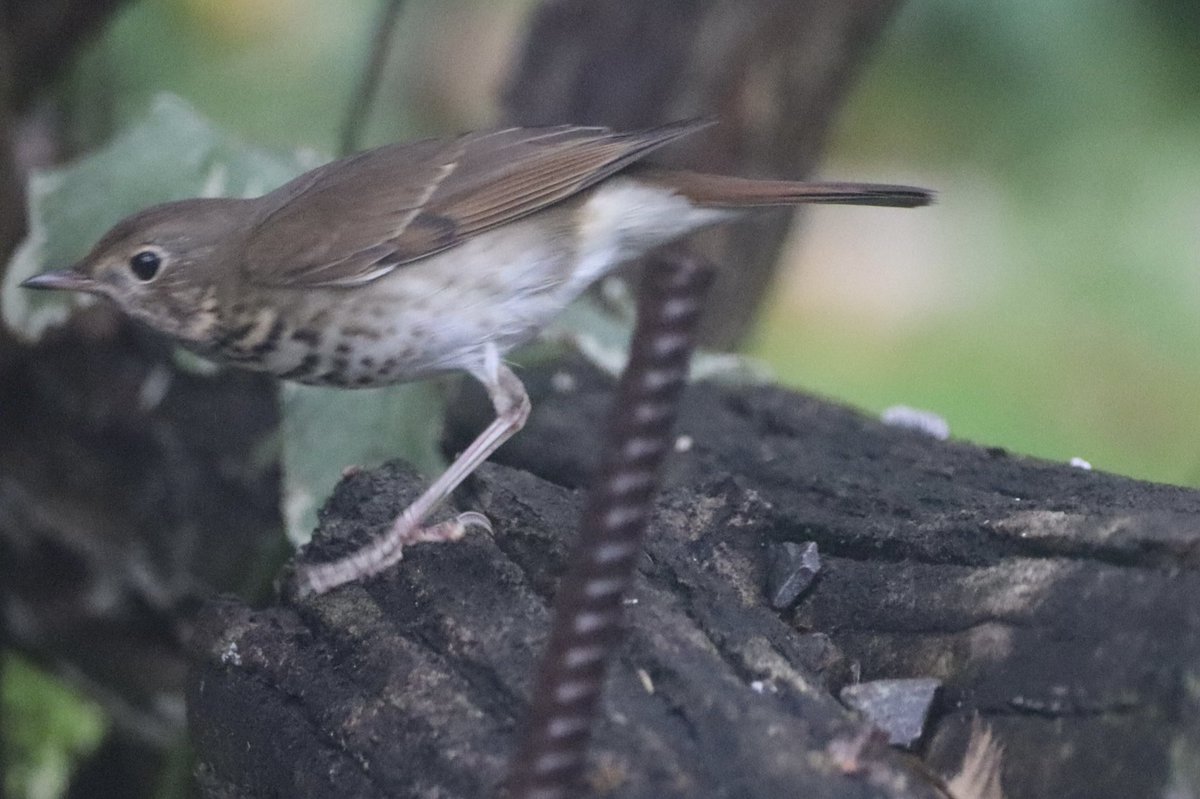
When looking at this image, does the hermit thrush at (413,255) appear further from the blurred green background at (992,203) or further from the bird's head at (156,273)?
the blurred green background at (992,203)

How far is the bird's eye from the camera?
8.27ft

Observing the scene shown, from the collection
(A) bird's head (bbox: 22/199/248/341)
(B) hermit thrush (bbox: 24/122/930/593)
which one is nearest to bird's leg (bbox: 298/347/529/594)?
(B) hermit thrush (bbox: 24/122/930/593)

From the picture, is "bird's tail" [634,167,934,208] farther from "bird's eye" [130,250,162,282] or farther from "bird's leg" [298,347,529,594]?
"bird's eye" [130,250,162,282]

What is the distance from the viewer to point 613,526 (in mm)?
1262

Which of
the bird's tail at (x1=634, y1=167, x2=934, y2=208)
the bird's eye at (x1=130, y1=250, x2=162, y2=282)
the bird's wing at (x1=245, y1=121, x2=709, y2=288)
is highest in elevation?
the bird's tail at (x1=634, y1=167, x2=934, y2=208)

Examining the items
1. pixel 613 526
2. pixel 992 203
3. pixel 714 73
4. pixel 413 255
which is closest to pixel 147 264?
pixel 413 255

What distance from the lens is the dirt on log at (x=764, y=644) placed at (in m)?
1.49

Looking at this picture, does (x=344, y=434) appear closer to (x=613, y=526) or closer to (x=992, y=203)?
(x=613, y=526)

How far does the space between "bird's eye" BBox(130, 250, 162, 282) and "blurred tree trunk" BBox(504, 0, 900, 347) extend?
6.01 ft

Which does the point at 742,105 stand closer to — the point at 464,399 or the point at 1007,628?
the point at 464,399

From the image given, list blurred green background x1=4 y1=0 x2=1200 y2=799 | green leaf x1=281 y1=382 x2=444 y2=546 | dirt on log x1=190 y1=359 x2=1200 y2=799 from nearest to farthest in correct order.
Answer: dirt on log x1=190 y1=359 x2=1200 y2=799, green leaf x1=281 y1=382 x2=444 y2=546, blurred green background x1=4 y1=0 x2=1200 y2=799

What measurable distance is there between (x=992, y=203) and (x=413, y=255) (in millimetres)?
5116

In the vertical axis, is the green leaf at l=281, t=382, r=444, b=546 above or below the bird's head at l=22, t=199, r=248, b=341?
below

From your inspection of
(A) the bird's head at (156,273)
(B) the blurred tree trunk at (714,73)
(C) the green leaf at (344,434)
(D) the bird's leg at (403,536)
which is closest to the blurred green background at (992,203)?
(B) the blurred tree trunk at (714,73)
